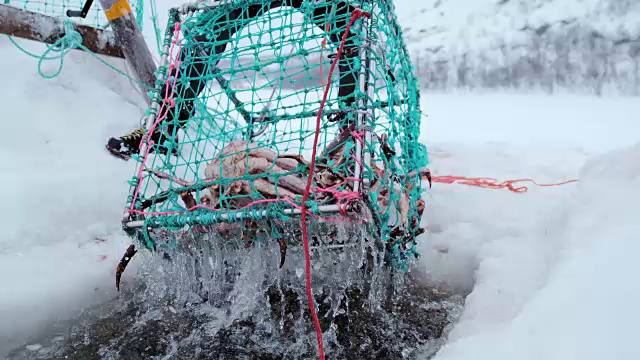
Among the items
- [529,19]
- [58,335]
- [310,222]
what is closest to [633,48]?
[529,19]

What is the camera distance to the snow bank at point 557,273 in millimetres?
801

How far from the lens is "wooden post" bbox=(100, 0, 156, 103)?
9.47 feet

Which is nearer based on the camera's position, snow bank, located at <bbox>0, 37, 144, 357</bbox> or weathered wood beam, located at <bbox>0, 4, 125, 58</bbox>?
snow bank, located at <bbox>0, 37, 144, 357</bbox>

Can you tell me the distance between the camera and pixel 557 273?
3.56 feet

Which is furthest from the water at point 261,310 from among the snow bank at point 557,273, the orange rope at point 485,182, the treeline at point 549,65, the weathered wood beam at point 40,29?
the treeline at point 549,65

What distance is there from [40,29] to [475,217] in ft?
9.87

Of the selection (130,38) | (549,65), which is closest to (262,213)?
(130,38)

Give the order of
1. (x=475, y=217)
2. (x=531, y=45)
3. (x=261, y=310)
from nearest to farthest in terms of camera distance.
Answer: (x=261, y=310)
(x=475, y=217)
(x=531, y=45)

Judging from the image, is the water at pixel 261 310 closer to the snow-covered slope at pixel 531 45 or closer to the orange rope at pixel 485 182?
the orange rope at pixel 485 182

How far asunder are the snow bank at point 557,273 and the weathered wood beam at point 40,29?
8.94 ft

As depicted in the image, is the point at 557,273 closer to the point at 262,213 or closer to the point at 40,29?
the point at 262,213

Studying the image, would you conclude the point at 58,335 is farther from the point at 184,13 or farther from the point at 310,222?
the point at 184,13

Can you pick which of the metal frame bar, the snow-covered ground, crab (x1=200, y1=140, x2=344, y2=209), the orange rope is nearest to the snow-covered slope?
the snow-covered ground

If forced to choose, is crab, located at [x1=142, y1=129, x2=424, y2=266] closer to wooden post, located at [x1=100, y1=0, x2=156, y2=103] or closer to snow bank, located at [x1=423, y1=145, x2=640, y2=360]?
snow bank, located at [x1=423, y1=145, x2=640, y2=360]
